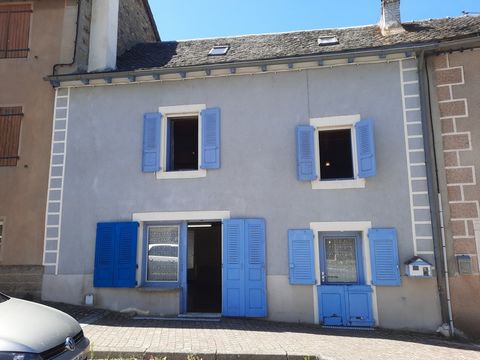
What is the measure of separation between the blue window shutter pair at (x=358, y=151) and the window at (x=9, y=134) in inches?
270

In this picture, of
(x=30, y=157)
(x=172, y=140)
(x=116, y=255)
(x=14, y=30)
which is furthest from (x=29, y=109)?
(x=116, y=255)

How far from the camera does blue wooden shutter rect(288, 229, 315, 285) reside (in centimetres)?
851

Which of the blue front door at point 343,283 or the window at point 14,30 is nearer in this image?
the blue front door at point 343,283

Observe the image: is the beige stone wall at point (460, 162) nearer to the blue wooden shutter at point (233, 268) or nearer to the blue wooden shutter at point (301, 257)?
the blue wooden shutter at point (301, 257)

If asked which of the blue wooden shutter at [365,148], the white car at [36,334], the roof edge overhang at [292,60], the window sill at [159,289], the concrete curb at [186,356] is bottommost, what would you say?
the concrete curb at [186,356]

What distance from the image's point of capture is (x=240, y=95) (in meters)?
9.52

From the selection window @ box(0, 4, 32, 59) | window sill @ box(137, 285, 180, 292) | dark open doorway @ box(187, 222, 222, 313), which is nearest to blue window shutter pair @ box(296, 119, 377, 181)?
window sill @ box(137, 285, 180, 292)

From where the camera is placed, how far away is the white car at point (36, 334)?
3.64 meters

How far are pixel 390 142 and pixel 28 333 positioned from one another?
7564 mm

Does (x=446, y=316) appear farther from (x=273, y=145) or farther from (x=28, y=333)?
(x=28, y=333)

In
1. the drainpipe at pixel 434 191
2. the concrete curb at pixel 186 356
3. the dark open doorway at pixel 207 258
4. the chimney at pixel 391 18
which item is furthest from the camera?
the dark open doorway at pixel 207 258

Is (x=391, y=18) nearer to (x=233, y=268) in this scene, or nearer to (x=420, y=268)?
(x=420, y=268)

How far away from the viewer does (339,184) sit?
28.9 feet

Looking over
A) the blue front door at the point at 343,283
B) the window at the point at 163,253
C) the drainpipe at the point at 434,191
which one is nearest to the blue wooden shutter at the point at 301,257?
the blue front door at the point at 343,283
